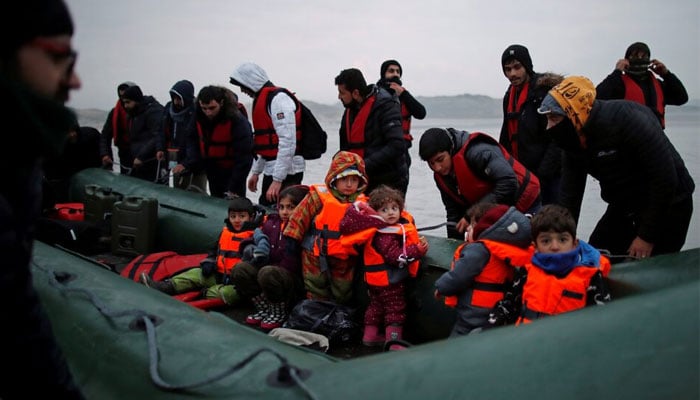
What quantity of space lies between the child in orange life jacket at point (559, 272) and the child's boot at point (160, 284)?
5.82 feet

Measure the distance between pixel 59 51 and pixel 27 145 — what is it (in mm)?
135

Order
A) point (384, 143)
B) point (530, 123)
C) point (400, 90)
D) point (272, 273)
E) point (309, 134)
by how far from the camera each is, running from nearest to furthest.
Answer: point (272, 273) < point (530, 123) < point (384, 143) < point (309, 134) < point (400, 90)

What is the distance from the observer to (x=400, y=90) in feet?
13.1

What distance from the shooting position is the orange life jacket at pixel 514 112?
3152 millimetres

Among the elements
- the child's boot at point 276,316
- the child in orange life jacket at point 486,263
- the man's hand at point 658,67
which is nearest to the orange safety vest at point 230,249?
the child's boot at point 276,316

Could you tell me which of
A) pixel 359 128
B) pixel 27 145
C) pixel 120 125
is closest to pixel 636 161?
pixel 359 128

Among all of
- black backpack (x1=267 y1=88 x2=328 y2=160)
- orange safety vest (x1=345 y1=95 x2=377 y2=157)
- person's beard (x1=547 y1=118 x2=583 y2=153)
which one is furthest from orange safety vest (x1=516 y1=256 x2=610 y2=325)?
black backpack (x1=267 y1=88 x2=328 y2=160)

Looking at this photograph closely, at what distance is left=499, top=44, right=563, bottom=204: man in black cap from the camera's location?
9.94 feet

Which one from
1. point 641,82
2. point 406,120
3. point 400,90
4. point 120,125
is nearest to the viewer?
point 641,82

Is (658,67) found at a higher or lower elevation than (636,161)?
higher

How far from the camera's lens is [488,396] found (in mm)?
1060

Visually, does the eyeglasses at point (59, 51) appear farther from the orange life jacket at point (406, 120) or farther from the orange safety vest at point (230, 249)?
the orange life jacket at point (406, 120)

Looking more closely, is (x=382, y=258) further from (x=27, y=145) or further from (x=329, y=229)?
(x=27, y=145)

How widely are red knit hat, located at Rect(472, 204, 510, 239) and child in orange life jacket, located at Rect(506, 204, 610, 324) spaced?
0.54 feet
